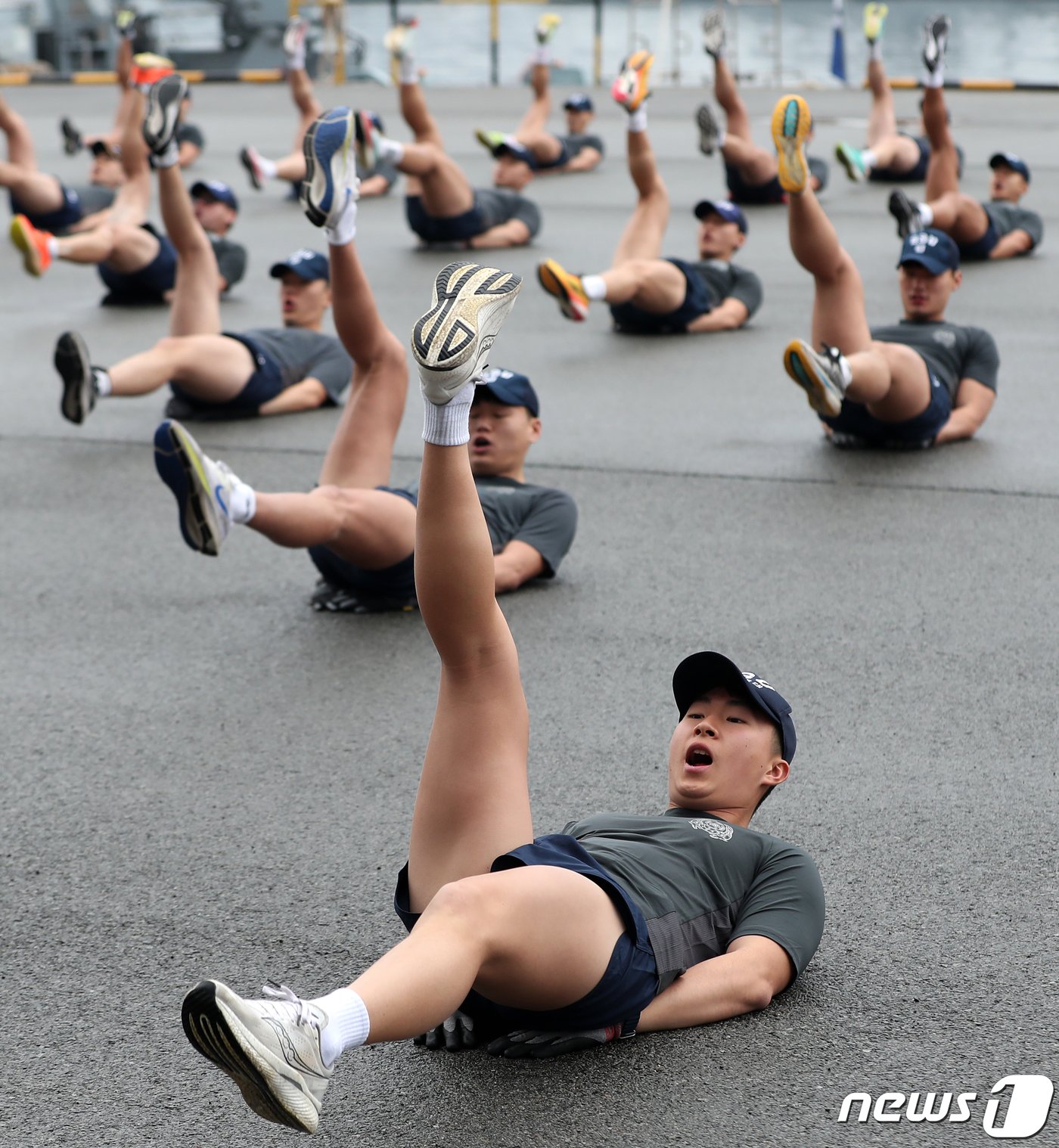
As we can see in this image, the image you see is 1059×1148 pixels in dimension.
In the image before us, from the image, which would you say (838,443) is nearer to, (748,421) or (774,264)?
(748,421)

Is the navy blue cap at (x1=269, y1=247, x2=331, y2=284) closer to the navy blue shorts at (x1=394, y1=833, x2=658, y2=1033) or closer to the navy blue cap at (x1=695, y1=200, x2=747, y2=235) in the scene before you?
the navy blue cap at (x1=695, y1=200, x2=747, y2=235)

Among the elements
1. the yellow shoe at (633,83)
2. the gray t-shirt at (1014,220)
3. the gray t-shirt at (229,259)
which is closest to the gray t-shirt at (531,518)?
the yellow shoe at (633,83)

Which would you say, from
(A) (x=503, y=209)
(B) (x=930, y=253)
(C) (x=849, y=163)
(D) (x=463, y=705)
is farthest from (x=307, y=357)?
(C) (x=849, y=163)

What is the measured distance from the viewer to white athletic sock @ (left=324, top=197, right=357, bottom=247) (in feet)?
12.1

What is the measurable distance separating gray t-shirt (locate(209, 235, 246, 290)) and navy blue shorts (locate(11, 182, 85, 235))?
2.07 metres

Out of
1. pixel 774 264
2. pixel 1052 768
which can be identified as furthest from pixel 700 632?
pixel 774 264

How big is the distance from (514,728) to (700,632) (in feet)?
5.25

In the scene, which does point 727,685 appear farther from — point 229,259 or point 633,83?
point 229,259

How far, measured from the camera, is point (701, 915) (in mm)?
2182

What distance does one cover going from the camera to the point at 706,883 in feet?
7.25

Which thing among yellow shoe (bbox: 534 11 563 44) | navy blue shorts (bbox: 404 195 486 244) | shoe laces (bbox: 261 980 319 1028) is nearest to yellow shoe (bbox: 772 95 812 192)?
shoe laces (bbox: 261 980 319 1028)

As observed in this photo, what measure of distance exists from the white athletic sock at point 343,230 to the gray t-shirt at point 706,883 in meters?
1.87

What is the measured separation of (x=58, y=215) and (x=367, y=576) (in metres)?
6.25


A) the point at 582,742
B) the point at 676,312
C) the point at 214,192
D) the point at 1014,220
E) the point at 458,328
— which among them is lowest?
the point at 582,742
